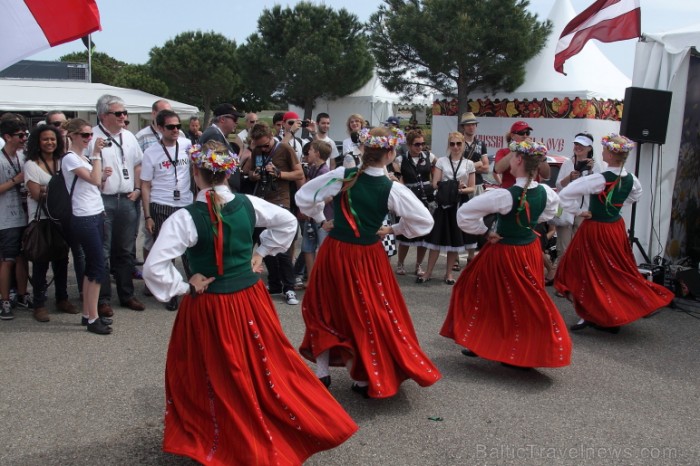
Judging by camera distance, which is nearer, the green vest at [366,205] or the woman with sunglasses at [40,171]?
the green vest at [366,205]

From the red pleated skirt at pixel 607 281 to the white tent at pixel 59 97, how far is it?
1359 centimetres

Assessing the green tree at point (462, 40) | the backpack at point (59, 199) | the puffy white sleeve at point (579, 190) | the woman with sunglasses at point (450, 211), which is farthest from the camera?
the green tree at point (462, 40)

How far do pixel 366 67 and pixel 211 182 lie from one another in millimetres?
23400

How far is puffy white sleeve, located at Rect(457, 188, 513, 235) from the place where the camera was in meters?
4.53

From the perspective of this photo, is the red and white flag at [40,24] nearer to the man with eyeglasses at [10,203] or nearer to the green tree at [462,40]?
the man with eyeglasses at [10,203]

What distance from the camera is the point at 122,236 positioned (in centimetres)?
604

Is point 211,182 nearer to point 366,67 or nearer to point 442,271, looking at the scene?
point 442,271

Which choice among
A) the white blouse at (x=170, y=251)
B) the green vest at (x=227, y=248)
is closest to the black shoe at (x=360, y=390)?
the green vest at (x=227, y=248)

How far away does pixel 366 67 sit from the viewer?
2562cm

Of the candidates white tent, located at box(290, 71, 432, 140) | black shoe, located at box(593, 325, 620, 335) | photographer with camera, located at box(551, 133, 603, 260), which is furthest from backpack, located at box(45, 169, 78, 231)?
white tent, located at box(290, 71, 432, 140)

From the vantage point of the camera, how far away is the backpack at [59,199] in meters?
5.26

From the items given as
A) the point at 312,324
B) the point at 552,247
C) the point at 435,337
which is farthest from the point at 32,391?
the point at 552,247

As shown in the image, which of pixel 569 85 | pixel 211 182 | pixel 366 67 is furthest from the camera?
pixel 366 67

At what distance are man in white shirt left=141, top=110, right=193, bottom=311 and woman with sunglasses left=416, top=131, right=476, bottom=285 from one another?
9.25 feet
